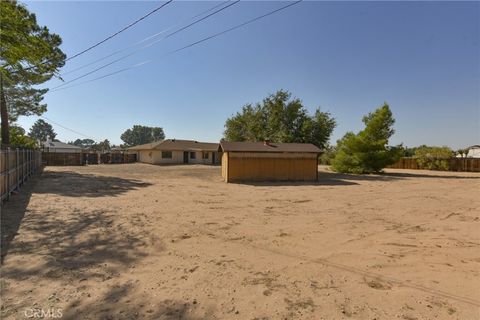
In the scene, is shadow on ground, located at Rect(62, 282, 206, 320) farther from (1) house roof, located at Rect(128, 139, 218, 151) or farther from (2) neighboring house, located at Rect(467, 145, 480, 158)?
(2) neighboring house, located at Rect(467, 145, 480, 158)

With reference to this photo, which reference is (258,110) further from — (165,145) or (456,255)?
(456,255)

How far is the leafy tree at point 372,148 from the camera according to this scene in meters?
28.8

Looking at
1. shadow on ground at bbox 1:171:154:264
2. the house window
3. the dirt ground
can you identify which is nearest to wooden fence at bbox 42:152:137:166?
the house window

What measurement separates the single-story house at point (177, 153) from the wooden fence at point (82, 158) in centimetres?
254

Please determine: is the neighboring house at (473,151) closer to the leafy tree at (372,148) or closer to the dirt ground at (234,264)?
the leafy tree at (372,148)

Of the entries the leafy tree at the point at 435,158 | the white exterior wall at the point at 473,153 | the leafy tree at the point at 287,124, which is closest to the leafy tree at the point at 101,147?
the leafy tree at the point at 287,124

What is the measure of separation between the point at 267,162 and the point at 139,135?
110060 millimetres

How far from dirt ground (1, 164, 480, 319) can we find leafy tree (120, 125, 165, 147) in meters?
117

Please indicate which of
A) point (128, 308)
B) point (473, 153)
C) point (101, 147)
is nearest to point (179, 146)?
point (101, 147)

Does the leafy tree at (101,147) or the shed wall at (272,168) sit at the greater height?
the leafy tree at (101,147)

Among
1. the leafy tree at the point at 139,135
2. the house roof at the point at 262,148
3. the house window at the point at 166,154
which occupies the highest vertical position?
the leafy tree at the point at 139,135

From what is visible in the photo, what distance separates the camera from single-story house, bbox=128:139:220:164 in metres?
40.3

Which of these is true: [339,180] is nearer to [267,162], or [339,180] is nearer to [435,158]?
[267,162]

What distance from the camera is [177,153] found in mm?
41875
